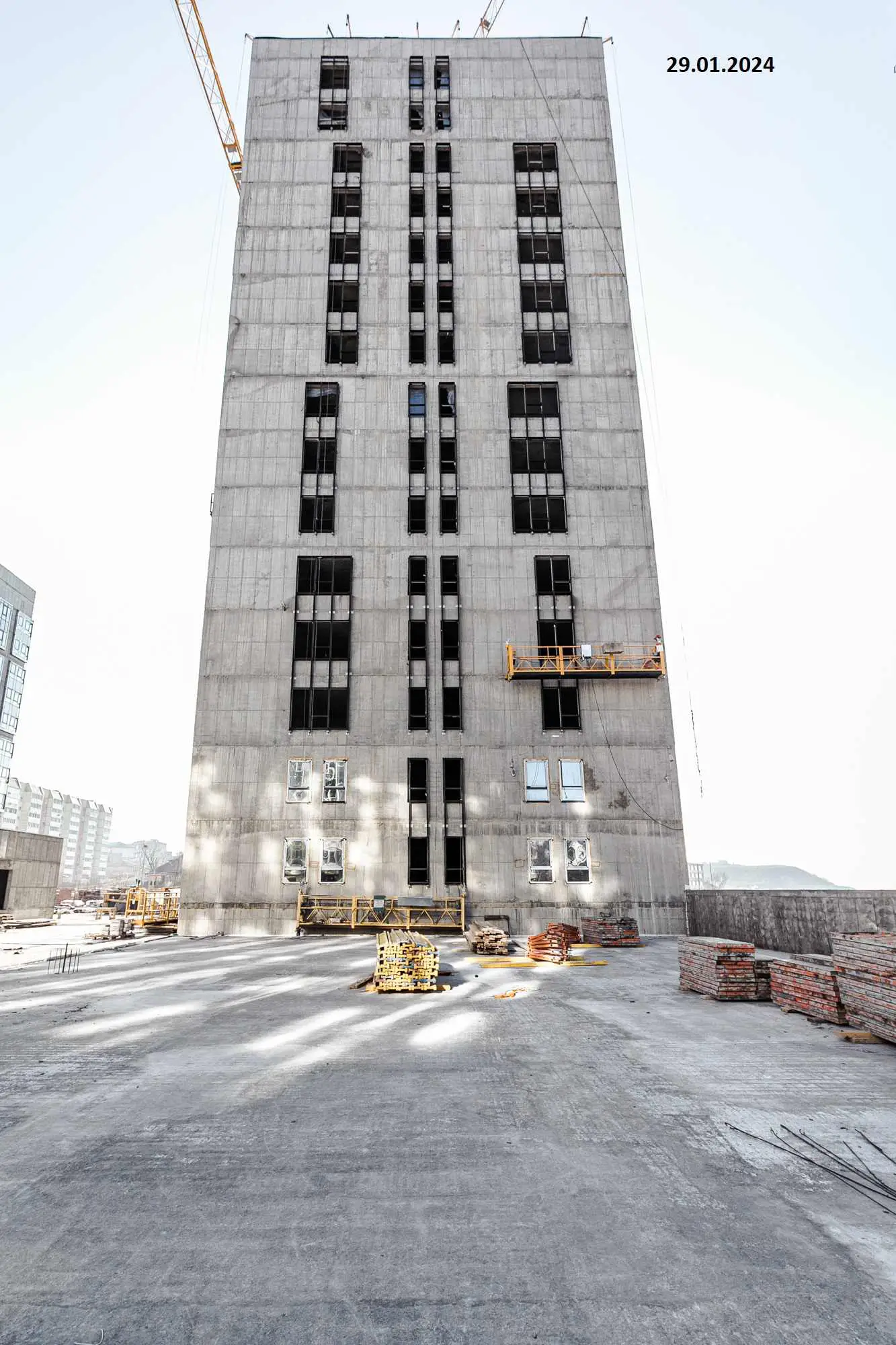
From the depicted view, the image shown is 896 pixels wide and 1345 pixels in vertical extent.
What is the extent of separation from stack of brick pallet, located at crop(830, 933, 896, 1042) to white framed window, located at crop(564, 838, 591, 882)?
60.5 feet

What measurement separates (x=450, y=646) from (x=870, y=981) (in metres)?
24.8

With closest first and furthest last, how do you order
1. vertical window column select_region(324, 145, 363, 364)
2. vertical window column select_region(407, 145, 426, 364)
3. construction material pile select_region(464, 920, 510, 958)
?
construction material pile select_region(464, 920, 510, 958) < vertical window column select_region(324, 145, 363, 364) < vertical window column select_region(407, 145, 426, 364)

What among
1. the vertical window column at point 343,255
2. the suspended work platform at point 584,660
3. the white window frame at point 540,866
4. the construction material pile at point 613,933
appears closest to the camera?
the construction material pile at point 613,933

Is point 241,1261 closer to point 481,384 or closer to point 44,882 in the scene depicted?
point 481,384

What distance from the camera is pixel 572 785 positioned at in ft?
109

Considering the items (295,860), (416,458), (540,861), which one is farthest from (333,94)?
(540,861)

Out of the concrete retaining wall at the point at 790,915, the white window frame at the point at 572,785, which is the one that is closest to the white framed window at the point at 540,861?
the white window frame at the point at 572,785

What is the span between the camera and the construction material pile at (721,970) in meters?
15.2

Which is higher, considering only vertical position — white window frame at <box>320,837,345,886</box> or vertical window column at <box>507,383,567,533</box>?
vertical window column at <box>507,383,567,533</box>

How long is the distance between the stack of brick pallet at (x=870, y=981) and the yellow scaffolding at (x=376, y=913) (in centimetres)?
1912

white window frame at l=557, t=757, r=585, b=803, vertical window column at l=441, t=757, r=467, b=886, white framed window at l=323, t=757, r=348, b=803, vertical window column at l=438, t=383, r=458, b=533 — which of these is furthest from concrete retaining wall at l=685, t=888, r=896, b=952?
vertical window column at l=438, t=383, r=458, b=533

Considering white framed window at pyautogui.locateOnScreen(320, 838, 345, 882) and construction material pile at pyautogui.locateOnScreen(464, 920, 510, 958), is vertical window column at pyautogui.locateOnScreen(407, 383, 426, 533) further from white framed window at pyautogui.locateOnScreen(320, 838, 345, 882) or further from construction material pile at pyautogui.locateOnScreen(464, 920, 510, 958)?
construction material pile at pyautogui.locateOnScreen(464, 920, 510, 958)

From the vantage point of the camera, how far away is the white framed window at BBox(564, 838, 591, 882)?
32.2m

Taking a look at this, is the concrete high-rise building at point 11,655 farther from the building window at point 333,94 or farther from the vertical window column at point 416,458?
the vertical window column at point 416,458
